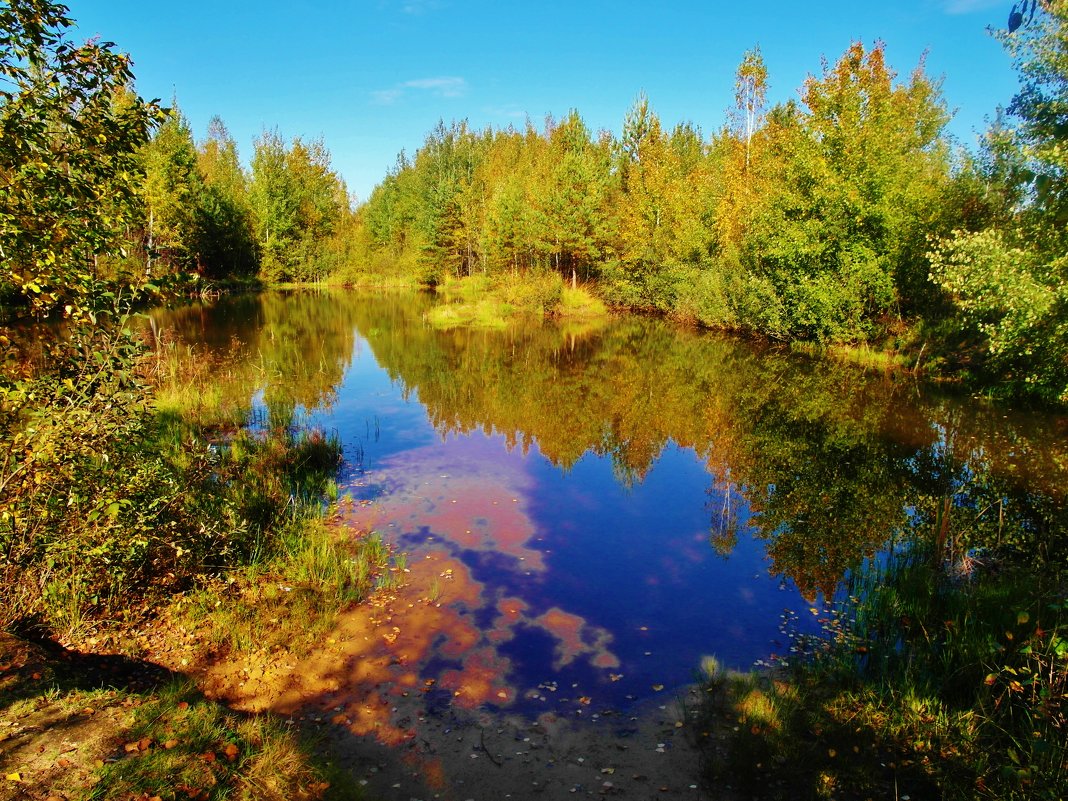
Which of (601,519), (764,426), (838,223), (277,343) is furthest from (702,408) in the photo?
(277,343)

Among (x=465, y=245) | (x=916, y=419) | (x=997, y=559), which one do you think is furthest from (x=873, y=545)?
(x=465, y=245)

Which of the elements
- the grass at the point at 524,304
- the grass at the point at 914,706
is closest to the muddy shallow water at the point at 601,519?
the grass at the point at 914,706

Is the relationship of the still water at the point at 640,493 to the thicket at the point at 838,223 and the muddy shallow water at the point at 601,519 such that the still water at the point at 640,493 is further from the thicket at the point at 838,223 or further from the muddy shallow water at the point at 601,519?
the thicket at the point at 838,223

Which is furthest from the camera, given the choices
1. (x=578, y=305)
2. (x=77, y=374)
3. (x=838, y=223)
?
(x=578, y=305)

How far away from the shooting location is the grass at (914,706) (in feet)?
16.8

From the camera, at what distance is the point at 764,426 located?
1839 centimetres

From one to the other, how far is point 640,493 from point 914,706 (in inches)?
304

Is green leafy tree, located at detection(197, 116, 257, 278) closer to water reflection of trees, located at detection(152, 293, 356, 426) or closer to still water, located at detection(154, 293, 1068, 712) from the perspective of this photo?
water reflection of trees, located at detection(152, 293, 356, 426)

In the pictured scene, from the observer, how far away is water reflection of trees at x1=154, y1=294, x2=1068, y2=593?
1146cm

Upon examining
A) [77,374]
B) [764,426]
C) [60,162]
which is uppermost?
[60,162]

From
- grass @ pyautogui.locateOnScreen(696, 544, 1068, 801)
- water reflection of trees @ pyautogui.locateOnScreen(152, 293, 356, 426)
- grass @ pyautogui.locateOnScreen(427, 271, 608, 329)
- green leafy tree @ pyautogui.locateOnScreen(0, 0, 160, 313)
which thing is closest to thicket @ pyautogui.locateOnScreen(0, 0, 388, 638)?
green leafy tree @ pyautogui.locateOnScreen(0, 0, 160, 313)

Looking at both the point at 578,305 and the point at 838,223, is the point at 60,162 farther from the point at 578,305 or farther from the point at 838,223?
Answer: the point at 578,305

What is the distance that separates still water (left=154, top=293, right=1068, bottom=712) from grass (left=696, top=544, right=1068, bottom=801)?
0.84 metres

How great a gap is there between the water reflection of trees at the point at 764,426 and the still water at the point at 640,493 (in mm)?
89
